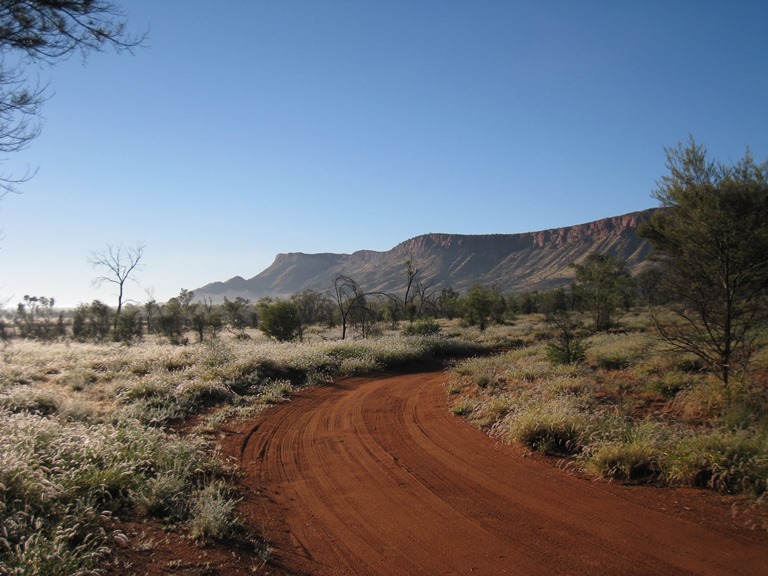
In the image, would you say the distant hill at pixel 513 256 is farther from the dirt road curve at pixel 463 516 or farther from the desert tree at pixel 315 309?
the dirt road curve at pixel 463 516

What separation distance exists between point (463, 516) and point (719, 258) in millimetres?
7372

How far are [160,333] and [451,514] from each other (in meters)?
39.7

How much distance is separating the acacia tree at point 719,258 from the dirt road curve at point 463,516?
15.6 ft

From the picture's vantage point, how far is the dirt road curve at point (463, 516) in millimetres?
4016

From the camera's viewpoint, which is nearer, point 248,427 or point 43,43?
point 43,43

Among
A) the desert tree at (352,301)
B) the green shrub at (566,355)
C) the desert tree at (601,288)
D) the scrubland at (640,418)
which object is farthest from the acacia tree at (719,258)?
the desert tree at (601,288)

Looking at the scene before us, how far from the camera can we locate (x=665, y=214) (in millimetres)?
10000

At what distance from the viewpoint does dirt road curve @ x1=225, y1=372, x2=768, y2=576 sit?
4.02 m

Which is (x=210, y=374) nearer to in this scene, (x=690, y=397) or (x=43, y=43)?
(x=43, y=43)

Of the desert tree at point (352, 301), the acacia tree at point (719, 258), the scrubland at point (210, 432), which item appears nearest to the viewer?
the scrubland at point (210, 432)

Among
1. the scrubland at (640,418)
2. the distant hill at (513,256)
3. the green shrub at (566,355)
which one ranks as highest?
the distant hill at (513,256)

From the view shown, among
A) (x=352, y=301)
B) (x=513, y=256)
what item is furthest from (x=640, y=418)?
(x=513, y=256)

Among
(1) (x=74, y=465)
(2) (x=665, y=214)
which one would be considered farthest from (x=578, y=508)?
(2) (x=665, y=214)

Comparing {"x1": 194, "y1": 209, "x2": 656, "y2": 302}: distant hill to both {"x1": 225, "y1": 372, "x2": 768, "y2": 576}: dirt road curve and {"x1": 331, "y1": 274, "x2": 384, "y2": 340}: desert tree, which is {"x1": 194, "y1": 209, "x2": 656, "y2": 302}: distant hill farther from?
{"x1": 225, "y1": 372, "x2": 768, "y2": 576}: dirt road curve
